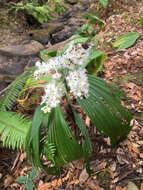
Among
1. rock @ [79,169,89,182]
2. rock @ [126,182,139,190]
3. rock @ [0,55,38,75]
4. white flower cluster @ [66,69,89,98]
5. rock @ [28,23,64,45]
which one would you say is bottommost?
rock @ [79,169,89,182]

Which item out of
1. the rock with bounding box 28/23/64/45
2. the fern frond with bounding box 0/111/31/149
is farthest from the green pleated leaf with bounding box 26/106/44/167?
the rock with bounding box 28/23/64/45

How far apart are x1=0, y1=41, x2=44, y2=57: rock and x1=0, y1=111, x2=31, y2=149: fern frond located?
2125 millimetres

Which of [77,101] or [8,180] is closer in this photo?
[77,101]

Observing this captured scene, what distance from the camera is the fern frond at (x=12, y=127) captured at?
1537 mm

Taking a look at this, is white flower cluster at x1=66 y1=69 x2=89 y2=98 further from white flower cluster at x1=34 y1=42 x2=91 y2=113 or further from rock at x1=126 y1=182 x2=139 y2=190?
rock at x1=126 y1=182 x2=139 y2=190

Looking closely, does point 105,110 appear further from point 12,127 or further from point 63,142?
point 12,127

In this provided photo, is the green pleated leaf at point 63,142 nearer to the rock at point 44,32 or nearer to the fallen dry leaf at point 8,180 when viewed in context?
the fallen dry leaf at point 8,180

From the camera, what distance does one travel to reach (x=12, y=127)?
1639 mm

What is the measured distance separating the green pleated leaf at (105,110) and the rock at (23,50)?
9.89 ft

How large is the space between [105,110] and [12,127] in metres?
1.15

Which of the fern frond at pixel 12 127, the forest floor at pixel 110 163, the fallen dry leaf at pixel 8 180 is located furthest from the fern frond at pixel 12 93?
the fallen dry leaf at pixel 8 180

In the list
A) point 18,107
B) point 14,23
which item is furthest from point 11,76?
point 14,23

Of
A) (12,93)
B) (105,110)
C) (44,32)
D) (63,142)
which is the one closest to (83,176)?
(63,142)

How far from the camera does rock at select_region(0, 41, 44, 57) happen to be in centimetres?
347
